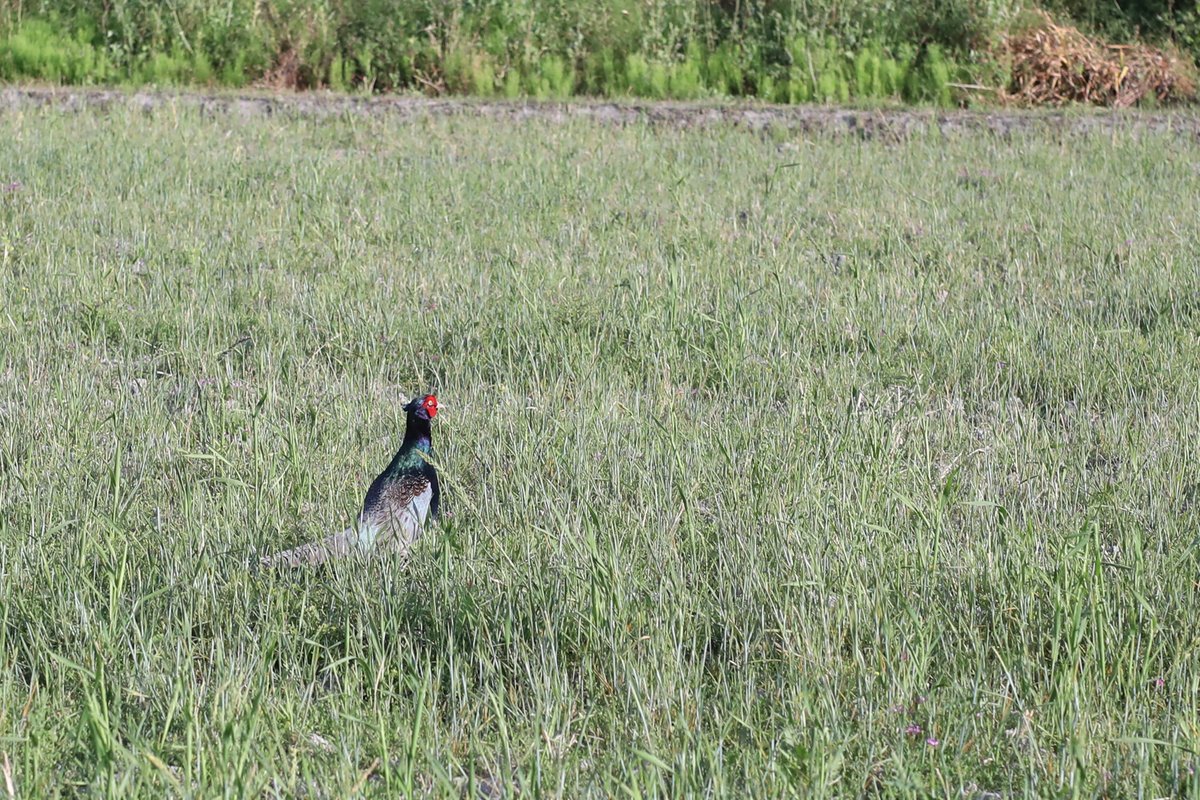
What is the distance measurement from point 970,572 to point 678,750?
0.80 metres

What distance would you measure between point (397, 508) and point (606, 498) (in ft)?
1.85

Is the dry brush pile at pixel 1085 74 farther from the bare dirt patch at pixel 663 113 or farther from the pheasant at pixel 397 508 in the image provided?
the pheasant at pixel 397 508

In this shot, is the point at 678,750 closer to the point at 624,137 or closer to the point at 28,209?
the point at 28,209

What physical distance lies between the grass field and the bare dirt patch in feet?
9.77

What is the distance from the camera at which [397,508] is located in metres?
2.89

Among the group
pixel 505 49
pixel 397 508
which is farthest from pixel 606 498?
pixel 505 49

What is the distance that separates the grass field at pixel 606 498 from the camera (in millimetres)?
2201

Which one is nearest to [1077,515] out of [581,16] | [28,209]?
[28,209]

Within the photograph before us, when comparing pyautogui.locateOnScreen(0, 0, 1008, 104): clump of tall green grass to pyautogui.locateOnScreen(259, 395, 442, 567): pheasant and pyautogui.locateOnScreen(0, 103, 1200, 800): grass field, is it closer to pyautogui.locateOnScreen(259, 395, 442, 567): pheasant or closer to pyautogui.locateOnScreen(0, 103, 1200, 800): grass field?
pyautogui.locateOnScreen(0, 103, 1200, 800): grass field

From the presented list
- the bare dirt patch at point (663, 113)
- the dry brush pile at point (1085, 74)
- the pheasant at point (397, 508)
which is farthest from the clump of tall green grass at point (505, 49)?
the pheasant at point (397, 508)

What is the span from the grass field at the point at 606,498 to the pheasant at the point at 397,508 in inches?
2.7

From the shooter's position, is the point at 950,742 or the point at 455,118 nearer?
the point at 950,742

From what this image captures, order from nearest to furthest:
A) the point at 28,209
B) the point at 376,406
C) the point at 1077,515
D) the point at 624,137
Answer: the point at 1077,515, the point at 376,406, the point at 28,209, the point at 624,137

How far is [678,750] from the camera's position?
2.19 metres
